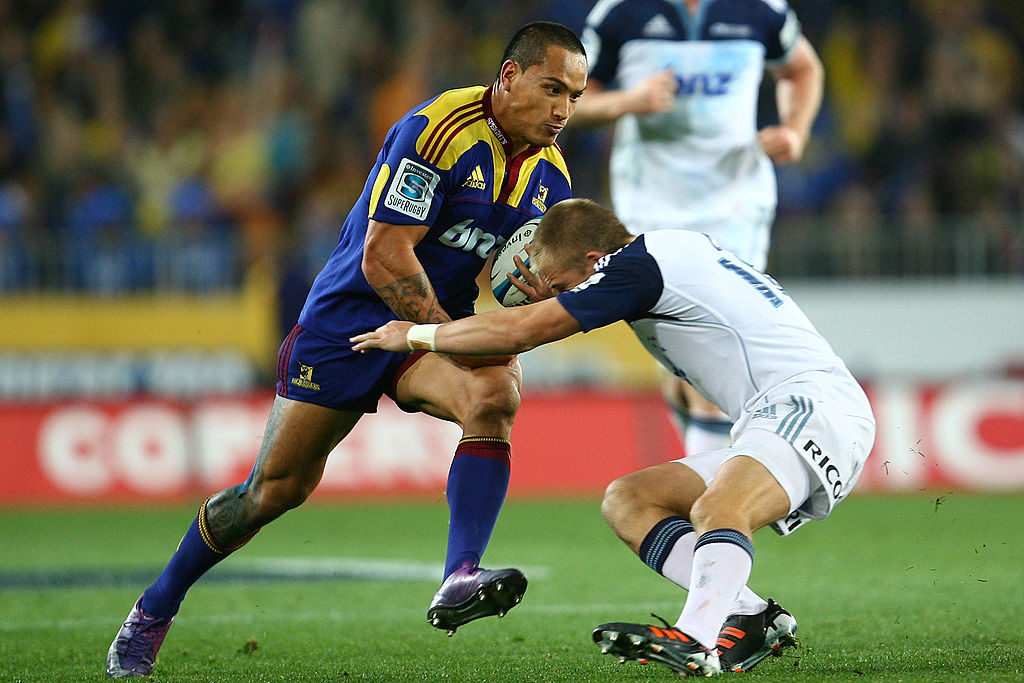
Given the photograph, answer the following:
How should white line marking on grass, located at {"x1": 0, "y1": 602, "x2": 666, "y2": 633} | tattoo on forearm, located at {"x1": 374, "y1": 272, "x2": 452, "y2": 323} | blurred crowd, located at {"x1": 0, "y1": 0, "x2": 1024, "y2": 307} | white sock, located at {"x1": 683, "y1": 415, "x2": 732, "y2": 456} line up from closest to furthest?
1. tattoo on forearm, located at {"x1": 374, "y1": 272, "x2": 452, "y2": 323}
2. white line marking on grass, located at {"x1": 0, "y1": 602, "x2": 666, "y2": 633}
3. white sock, located at {"x1": 683, "y1": 415, "x2": 732, "y2": 456}
4. blurred crowd, located at {"x1": 0, "y1": 0, "x2": 1024, "y2": 307}

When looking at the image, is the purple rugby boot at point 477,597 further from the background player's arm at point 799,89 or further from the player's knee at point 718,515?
the background player's arm at point 799,89

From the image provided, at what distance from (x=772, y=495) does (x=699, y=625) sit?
1.52 feet

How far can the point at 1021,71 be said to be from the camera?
613 inches

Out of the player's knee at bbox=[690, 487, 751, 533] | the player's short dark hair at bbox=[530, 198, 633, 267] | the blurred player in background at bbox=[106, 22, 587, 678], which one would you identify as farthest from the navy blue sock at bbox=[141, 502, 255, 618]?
the player's knee at bbox=[690, 487, 751, 533]

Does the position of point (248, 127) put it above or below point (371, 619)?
above

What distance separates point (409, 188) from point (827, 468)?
5.48ft

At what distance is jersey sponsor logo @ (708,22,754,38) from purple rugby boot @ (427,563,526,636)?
360 centimetres

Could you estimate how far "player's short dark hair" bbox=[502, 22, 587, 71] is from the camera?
4902 millimetres

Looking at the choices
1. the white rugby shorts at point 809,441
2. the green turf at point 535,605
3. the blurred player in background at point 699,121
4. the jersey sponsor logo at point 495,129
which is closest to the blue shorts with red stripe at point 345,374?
the jersey sponsor logo at point 495,129

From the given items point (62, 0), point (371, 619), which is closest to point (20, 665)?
point (371, 619)

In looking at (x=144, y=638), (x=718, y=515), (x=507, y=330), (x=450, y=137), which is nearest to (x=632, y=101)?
(x=450, y=137)

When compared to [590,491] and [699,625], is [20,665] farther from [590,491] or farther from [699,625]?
[590,491]

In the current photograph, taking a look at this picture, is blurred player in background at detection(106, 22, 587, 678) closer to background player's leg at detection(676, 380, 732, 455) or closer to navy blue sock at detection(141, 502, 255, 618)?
navy blue sock at detection(141, 502, 255, 618)

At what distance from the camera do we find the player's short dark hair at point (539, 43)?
490cm
